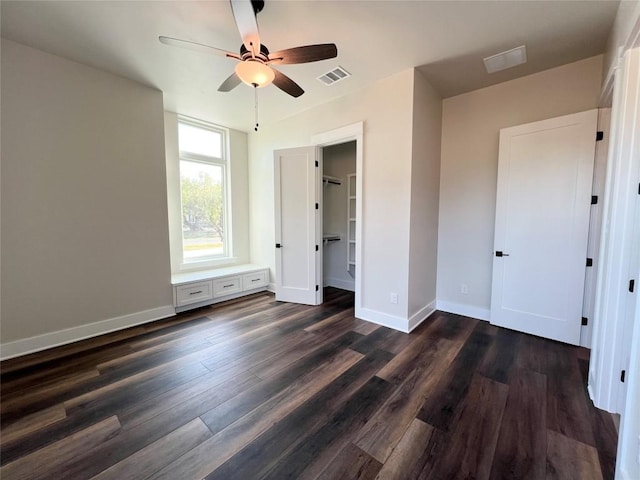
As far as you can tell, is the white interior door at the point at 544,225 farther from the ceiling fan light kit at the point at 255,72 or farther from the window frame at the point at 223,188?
the window frame at the point at 223,188

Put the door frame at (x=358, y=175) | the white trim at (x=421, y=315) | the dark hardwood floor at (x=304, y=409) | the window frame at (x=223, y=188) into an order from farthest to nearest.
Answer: the window frame at (x=223, y=188) < the door frame at (x=358, y=175) < the white trim at (x=421, y=315) < the dark hardwood floor at (x=304, y=409)

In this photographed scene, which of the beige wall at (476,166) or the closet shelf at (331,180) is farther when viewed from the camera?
the closet shelf at (331,180)

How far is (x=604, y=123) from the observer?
2496mm

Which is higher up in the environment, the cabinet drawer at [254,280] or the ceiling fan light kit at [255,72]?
the ceiling fan light kit at [255,72]

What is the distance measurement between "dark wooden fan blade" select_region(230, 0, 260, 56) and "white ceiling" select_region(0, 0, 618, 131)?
→ 0.37 meters

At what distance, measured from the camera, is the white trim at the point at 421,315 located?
306cm

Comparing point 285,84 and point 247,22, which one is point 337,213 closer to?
point 285,84

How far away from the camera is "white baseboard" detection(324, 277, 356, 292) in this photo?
477 centimetres

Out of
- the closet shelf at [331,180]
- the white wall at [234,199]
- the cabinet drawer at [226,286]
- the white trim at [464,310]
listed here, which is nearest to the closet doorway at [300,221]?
the closet shelf at [331,180]

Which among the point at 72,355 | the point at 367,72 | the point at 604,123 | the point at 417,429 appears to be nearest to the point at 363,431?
the point at 417,429

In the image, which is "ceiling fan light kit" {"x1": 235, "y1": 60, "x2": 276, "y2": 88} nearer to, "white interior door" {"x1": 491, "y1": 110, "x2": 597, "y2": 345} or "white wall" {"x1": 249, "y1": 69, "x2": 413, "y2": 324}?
"white wall" {"x1": 249, "y1": 69, "x2": 413, "y2": 324}

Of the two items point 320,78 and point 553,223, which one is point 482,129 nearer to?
point 553,223

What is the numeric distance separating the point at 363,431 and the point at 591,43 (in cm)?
383

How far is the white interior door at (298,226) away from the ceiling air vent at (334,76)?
93 centimetres
